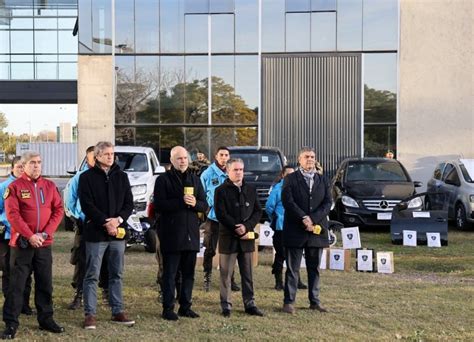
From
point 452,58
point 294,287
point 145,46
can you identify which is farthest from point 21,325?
point 452,58

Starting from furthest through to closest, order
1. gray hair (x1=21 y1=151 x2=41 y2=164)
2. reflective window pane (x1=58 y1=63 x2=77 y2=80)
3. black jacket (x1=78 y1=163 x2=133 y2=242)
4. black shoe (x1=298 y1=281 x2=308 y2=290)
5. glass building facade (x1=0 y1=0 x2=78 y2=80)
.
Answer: glass building facade (x1=0 y1=0 x2=78 y2=80), reflective window pane (x1=58 y1=63 x2=77 y2=80), black shoe (x1=298 y1=281 x2=308 y2=290), black jacket (x1=78 y1=163 x2=133 y2=242), gray hair (x1=21 y1=151 x2=41 y2=164)

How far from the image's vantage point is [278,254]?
888 centimetres

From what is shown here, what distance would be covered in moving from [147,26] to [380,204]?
1210 cm

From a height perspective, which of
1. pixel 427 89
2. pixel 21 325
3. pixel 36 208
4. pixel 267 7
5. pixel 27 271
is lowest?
pixel 21 325

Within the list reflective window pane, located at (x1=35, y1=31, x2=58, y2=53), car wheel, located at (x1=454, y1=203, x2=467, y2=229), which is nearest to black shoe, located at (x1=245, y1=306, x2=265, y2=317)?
car wheel, located at (x1=454, y1=203, x2=467, y2=229)

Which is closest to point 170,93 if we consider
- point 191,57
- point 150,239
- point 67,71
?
point 191,57

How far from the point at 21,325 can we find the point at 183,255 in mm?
1811

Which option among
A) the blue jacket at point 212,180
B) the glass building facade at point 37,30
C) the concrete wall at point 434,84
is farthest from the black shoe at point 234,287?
the glass building facade at point 37,30

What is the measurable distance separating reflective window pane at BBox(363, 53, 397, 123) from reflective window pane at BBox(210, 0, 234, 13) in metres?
4.99

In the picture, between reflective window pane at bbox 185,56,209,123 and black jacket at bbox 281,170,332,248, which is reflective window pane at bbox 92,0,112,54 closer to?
reflective window pane at bbox 185,56,209,123

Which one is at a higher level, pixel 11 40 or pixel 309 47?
pixel 11 40

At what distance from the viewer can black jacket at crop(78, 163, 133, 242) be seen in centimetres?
660

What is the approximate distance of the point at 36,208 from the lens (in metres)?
6.41

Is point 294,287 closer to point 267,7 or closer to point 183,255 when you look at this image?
point 183,255
